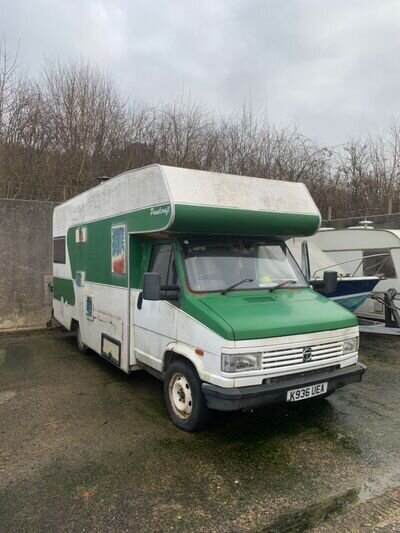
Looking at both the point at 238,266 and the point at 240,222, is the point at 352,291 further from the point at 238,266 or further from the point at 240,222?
the point at 240,222

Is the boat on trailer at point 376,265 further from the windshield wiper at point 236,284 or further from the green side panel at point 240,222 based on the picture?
the windshield wiper at point 236,284

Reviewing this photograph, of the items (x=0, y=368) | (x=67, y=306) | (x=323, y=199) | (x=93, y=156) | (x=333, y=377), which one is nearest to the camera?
(x=333, y=377)

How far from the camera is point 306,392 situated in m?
4.30

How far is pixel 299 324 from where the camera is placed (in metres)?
4.36

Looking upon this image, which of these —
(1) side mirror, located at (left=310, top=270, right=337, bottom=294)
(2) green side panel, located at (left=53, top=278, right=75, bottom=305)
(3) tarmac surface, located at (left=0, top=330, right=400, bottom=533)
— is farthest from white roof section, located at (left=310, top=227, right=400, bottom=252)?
(2) green side panel, located at (left=53, top=278, right=75, bottom=305)

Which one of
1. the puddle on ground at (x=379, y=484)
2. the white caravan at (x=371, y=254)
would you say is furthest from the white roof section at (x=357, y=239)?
the puddle on ground at (x=379, y=484)

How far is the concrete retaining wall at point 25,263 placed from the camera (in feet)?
33.0

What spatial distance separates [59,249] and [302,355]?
6307 millimetres

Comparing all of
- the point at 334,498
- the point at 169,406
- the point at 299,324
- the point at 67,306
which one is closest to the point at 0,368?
the point at 67,306

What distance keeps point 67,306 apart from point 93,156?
7.60m

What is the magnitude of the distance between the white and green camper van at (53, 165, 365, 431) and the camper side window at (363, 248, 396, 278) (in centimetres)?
477

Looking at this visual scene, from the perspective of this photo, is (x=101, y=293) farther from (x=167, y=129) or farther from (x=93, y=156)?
(x=167, y=129)

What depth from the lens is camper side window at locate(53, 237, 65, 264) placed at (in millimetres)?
8736

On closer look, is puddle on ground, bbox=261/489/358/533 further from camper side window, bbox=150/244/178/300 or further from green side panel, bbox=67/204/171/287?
green side panel, bbox=67/204/171/287
